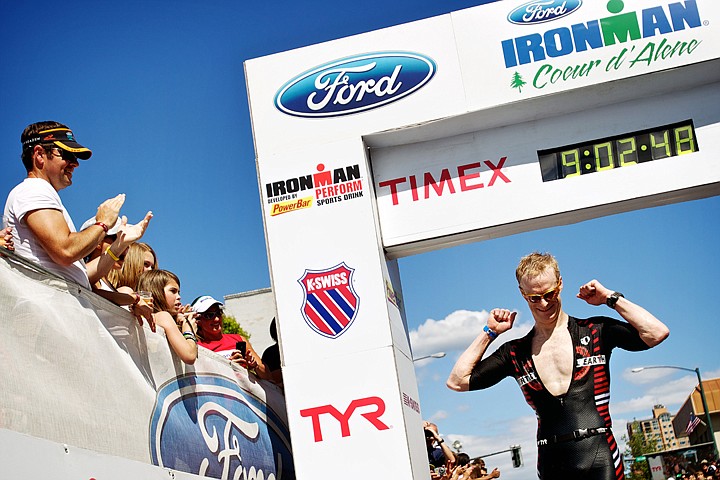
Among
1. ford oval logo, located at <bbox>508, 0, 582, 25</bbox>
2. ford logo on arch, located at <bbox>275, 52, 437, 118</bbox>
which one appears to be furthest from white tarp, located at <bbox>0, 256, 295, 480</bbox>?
ford oval logo, located at <bbox>508, 0, 582, 25</bbox>

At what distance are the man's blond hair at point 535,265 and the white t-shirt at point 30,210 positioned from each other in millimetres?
3221

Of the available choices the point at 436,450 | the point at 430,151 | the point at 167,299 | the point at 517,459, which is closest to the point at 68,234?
the point at 167,299

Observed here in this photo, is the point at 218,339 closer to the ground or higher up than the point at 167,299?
closer to the ground

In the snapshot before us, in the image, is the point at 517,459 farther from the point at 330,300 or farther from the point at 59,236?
the point at 59,236

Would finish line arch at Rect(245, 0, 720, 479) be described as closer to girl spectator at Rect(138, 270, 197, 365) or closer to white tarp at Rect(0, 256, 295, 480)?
white tarp at Rect(0, 256, 295, 480)

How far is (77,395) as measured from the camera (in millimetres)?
4051

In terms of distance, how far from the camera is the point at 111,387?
173 inches

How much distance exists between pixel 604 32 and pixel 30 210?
3.98 metres

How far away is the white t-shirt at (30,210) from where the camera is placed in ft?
14.1

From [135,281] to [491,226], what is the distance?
7.86ft

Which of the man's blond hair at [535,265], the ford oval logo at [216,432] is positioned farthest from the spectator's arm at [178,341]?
the man's blond hair at [535,265]

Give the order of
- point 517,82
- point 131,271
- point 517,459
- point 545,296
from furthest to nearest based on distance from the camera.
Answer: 1. point 517,459
2. point 545,296
3. point 517,82
4. point 131,271

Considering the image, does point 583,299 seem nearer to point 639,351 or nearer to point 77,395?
point 639,351

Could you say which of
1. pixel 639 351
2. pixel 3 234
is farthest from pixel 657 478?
pixel 3 234
